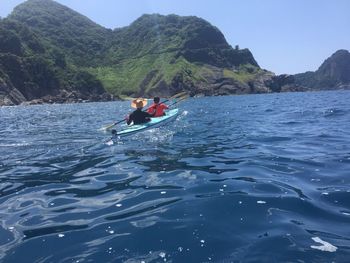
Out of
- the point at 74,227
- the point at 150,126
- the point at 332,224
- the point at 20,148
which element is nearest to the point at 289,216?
the point at 332,224

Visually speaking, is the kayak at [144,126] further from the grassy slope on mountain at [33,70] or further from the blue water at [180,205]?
the grassy slope on mountain at [33,70]

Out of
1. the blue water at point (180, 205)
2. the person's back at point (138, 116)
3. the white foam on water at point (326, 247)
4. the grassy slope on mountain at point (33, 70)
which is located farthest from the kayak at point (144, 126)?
the grassy slope on mountain at point (33, 70)

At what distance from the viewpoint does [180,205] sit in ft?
24.8

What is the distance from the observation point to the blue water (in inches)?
220

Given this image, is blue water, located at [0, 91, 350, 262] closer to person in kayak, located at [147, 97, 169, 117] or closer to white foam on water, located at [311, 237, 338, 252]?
white foam on water, located at [311, 237, 338, 252]

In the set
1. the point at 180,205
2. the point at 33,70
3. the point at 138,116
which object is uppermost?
the point at 33,70

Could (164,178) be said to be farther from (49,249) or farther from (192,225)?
(49,249)

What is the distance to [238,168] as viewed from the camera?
35.4ft

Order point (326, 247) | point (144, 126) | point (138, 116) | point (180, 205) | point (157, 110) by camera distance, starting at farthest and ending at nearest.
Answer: point (157, 110) < point (138, 116) < point (144, 126) < point (180, 205) < point (326, 247)

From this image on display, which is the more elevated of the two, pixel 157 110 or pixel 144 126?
pixel 157 110

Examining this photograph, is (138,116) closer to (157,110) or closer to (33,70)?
(157,110)

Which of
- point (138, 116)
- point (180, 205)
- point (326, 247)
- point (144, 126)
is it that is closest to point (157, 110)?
point (138, 116)

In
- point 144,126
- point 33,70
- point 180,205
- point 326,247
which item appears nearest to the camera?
point 326,247

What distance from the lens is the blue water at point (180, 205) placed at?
559cm
